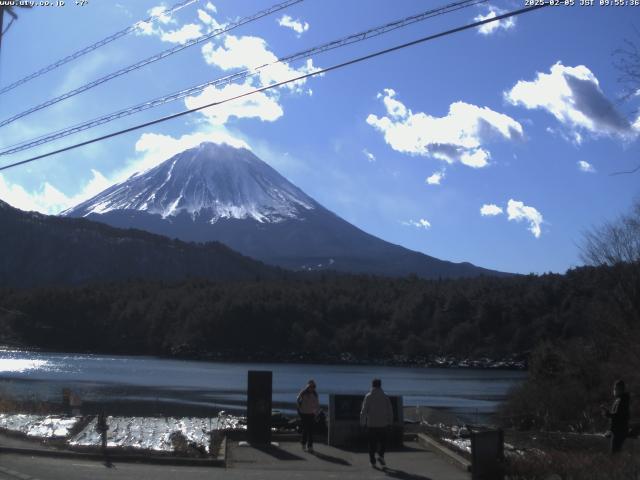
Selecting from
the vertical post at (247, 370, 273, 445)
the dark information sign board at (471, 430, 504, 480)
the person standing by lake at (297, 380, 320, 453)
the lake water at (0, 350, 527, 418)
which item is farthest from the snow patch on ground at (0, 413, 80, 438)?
the lake water at (0, 350, 527, 418)

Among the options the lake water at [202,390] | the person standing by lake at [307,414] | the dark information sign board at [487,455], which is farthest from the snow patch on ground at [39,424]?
the lake water at [202,390]

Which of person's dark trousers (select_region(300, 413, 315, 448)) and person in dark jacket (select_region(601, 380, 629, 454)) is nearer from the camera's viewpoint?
person in dark jacket (select_region(601, 380, 629, 454))

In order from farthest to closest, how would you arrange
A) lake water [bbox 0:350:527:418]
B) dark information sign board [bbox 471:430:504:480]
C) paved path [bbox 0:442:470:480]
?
1. lake water [bbox 0:350:527:418]
2. paved path [bbox 0:442:470:480]
3. dark information sign board [bbox 471:430:504:480]

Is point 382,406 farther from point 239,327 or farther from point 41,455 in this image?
point 239,327

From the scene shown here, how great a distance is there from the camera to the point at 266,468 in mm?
14453

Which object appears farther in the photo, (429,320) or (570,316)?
(429,320)

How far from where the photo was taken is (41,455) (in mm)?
15336

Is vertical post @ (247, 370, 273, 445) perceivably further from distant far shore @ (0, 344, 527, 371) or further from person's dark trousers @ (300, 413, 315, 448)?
distant far shore @ (0, 344, 527, 371)

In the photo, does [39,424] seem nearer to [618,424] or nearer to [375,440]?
[375,440]

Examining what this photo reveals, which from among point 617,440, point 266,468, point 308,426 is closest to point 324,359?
point 308,426

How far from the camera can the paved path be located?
13312mm

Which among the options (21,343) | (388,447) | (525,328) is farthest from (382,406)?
(21,343)

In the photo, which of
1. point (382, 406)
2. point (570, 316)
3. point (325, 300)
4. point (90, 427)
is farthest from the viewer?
point (325, 300)

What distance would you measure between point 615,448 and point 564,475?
8.40 feet
